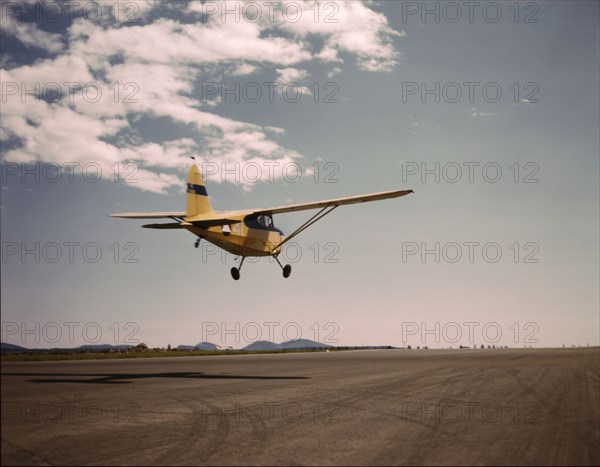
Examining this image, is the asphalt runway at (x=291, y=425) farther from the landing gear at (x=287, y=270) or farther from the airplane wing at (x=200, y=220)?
the landing gear at (x=287, y=270)

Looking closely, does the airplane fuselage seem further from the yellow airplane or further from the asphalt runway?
the asphalt runway

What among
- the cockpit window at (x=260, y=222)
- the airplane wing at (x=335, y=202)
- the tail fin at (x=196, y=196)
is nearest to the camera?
the airplane wing at (x=335, y=202)

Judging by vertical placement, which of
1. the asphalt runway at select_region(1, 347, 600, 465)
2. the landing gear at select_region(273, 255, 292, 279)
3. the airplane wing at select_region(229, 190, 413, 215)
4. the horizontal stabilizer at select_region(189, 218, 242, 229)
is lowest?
the asphalt runway at select_region(1, 347, 600, 465)

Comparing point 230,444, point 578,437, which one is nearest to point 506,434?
point 578,437

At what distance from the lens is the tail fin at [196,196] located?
30.7m

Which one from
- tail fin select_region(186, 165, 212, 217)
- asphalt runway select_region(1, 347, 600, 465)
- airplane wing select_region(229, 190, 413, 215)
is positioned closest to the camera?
asphalt runway select_region(1, 347, 600, 465)

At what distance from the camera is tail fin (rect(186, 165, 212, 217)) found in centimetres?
3070

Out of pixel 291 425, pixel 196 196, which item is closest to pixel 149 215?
pixel 196 196

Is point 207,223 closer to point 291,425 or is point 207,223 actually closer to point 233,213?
point 233,213

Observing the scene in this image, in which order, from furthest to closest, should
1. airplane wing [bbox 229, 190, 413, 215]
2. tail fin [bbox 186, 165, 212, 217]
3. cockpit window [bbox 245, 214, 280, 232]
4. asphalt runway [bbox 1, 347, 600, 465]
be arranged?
1. cockpit window [bbox 245, 214, 280, 232]
2. tail fin [bbox 186, 165, 212, 217]
3. airplane wing [bbox 229, 190, 413, 215]
4. asphalt runway [bbox 1, 347, 600, 465]

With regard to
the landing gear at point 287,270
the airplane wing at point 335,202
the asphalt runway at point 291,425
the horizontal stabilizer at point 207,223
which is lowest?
the asphalt runway at point 291,425

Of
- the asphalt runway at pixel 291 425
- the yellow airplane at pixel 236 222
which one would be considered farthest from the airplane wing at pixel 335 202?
the asphalt runway at pixel 291 425

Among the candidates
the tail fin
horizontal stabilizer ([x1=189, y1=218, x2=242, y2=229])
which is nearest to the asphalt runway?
horizontal stabilizer ([x1=189, y1=218, x2=242, y2=229])

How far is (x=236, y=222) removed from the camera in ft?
101
